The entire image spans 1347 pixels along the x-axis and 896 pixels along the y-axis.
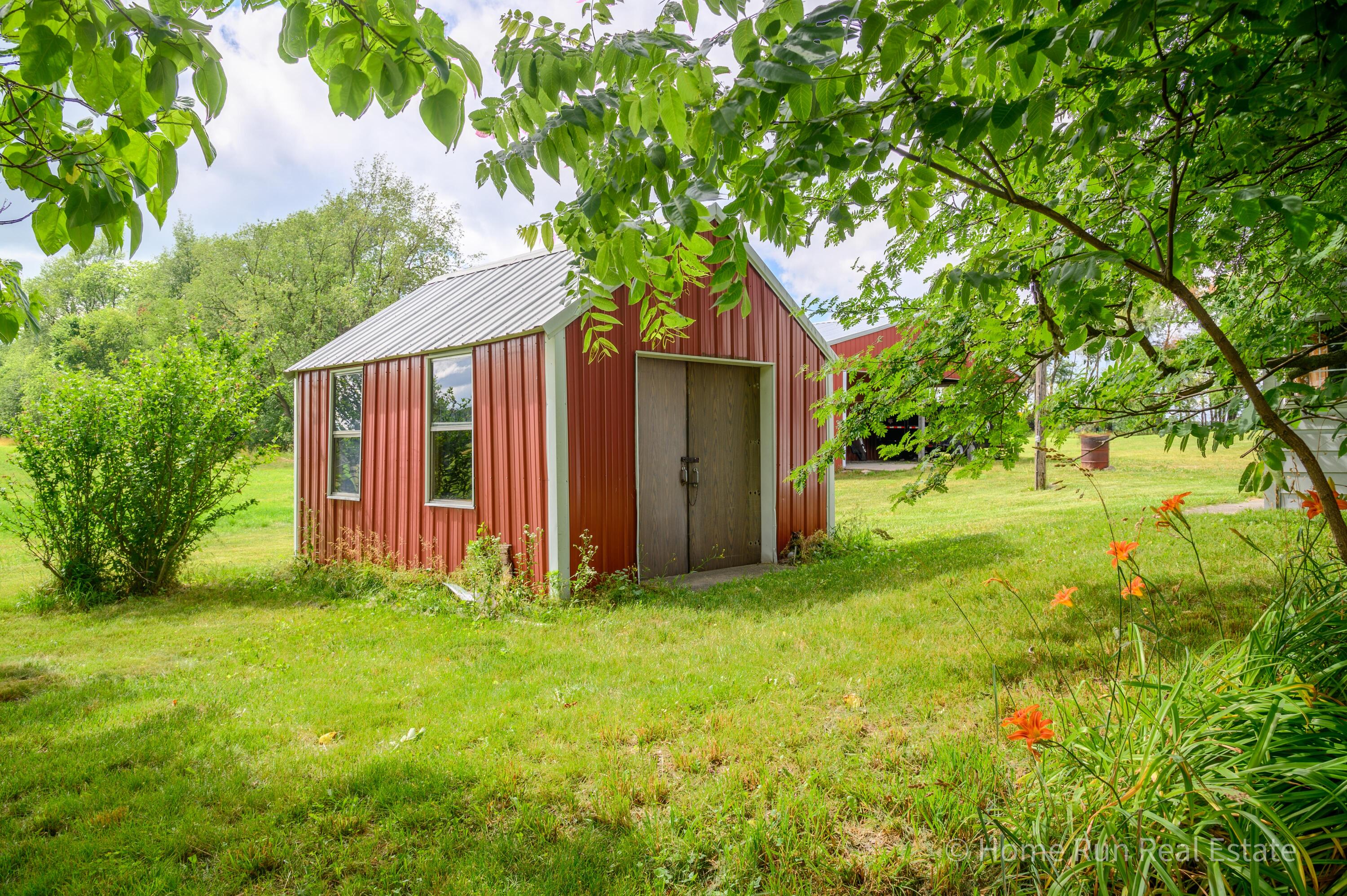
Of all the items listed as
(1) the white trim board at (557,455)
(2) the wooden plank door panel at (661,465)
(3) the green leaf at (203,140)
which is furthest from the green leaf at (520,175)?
(2) the wooden plank door panel at (661,465)

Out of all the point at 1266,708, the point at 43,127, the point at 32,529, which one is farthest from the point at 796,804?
the point at 32,529

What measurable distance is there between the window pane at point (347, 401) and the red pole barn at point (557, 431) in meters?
0.03

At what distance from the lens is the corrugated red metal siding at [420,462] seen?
6.75m

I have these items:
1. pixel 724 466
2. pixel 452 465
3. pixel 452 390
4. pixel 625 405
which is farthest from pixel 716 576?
pixel 452 390

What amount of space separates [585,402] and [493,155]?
5064mm

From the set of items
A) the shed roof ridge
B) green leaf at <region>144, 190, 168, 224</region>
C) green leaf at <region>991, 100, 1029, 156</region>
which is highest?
the shed roof ridge

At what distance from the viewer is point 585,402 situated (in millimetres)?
6816

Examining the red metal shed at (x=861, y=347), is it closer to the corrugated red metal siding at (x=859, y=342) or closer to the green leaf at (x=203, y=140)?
the corrugated red metal siding at (x=859, y=342)

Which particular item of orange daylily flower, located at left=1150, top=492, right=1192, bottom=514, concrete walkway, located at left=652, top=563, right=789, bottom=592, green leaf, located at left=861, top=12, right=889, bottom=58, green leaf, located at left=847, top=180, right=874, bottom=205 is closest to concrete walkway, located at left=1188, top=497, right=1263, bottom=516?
concrete walkway, located at left=652, top=563, right=789, bottom=592

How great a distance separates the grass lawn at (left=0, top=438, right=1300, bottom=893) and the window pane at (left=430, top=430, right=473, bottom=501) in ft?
4.87

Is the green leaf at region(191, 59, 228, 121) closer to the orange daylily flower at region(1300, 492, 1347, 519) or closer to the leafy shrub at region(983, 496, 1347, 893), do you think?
the leafy shrub at region(983, 496, 1347, 893)

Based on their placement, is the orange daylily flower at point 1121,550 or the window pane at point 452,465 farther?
the window pane at point 452,465

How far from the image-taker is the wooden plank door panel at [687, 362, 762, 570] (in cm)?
801

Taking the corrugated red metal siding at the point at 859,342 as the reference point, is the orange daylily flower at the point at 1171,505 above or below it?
below
